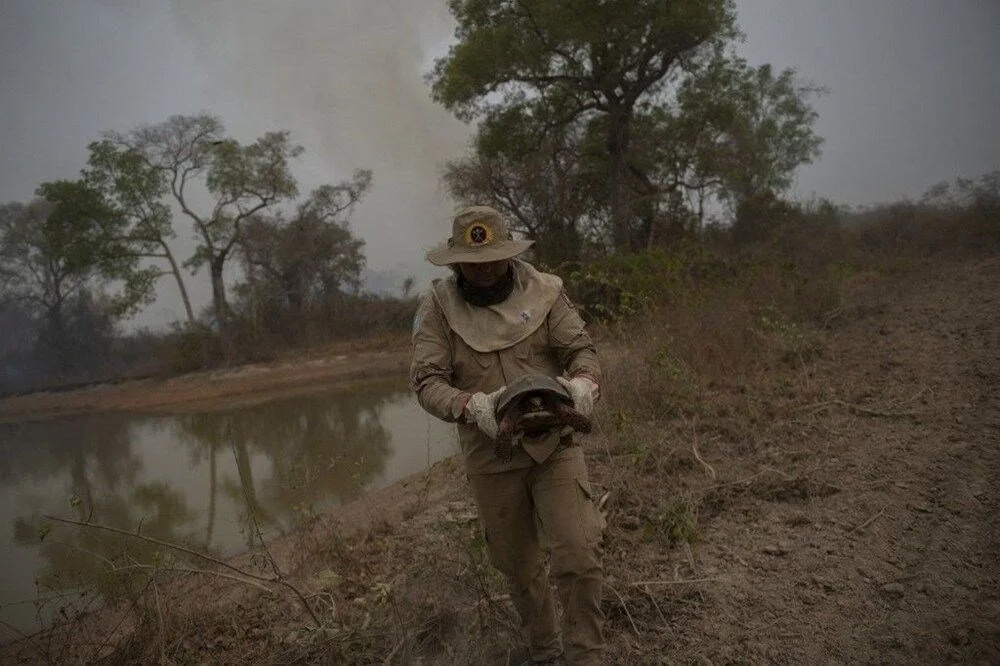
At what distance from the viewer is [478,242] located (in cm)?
232

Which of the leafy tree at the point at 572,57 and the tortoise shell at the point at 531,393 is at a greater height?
the leafy tree at the point at 572,57

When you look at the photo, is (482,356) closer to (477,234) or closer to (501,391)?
(501,391)

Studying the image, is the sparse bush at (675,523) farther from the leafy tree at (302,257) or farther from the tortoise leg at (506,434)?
the leafy tree at (302,257)

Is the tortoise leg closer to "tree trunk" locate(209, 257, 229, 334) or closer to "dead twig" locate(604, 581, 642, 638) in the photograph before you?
"dead twig" locate(604, 581, 642, 638)

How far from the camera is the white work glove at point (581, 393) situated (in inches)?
81.7

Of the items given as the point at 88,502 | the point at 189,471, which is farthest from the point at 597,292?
the point at 88,502

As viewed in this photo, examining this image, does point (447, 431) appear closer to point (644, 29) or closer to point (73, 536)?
point (73, 536)

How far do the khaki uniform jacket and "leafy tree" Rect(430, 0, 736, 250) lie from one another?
43.7ft

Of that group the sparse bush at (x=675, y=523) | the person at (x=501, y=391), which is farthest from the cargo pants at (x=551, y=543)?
the sparse bush at (x=675, y=523)

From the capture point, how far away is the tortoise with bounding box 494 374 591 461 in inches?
77.4

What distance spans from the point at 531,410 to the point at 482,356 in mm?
398

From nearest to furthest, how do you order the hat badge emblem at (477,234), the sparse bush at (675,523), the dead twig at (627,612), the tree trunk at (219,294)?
the hat badge emblem at (477,234) → the dead twig at (627,612) → the sparse bush at (675,523) → the tree trunk at (219,294)

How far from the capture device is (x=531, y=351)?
2367mm

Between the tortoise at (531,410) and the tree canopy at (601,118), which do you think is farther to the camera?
the tree canopy at (601,118)
